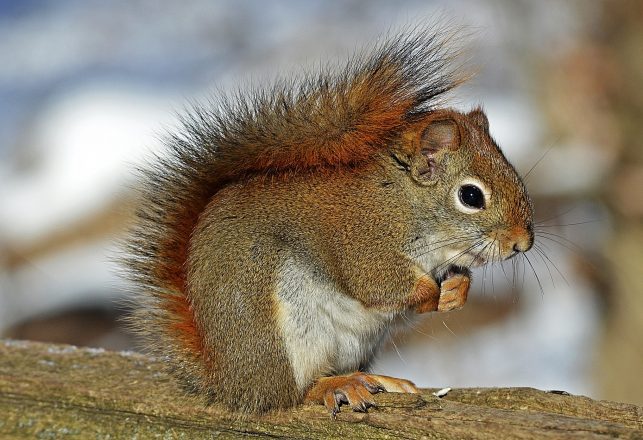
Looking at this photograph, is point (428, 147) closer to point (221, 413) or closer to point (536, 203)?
point (221, 413)

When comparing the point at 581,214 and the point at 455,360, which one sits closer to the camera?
the point at 455,360

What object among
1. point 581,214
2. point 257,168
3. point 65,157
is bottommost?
point 257,168

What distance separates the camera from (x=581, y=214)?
12.6 feet

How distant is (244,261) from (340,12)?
3.46 meters

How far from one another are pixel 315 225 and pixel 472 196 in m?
0.28

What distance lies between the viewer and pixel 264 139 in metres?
1.48

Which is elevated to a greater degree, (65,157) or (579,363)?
(65,157)

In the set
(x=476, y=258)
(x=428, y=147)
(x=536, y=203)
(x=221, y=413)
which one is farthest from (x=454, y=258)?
(x=536, y=203)

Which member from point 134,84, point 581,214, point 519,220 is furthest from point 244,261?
point 134,84

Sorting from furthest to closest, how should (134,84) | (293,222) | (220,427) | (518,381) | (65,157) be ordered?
(134,84), (65,157), (518,381), (293,222), (220,427)

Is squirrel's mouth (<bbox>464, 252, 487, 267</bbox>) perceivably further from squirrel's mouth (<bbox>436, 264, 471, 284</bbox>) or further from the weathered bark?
the weathered bark

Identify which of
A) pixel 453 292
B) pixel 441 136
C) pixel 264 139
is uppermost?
pixel 441 136

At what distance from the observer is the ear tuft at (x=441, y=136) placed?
1.56 m

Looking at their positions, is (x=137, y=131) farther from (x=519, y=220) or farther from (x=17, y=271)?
(x=519, y=220)
